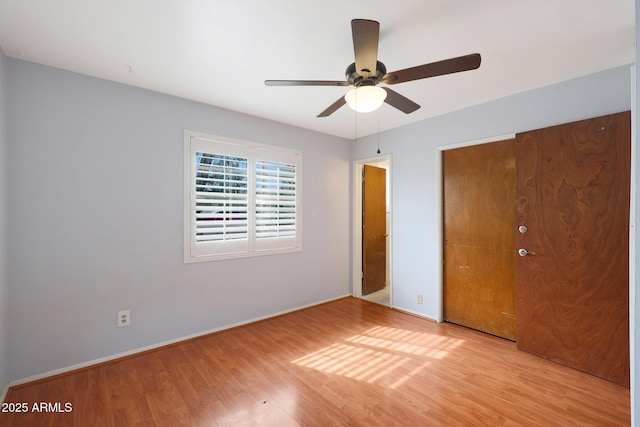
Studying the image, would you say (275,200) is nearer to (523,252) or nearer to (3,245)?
(3,245)

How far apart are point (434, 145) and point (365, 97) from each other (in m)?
1.96

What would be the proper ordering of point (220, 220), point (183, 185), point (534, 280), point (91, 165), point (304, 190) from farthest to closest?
point (304, 190) → point (220, 220) → point (183, 185) → point (534, 280) → point (91, 165)

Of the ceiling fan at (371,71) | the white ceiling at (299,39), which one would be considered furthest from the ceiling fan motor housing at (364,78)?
the white ceiling at (299,39)

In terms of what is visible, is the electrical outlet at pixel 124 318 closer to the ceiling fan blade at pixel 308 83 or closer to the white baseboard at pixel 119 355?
the white baseboard at pixel 119 355

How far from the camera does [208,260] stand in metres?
3.00

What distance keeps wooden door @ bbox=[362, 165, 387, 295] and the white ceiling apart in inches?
78.5

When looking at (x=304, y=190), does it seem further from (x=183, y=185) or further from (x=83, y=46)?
(x=83, y=46)

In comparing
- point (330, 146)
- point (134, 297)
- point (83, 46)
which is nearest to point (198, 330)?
point (134, 297)

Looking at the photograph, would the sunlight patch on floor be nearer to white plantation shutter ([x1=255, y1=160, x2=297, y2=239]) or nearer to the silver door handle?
the silver door handle

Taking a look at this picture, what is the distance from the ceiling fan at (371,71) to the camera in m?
1.46

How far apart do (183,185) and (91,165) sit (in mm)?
724

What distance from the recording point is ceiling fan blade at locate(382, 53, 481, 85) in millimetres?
1517

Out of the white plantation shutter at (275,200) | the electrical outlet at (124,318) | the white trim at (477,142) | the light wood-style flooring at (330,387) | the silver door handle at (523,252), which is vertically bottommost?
the light wood-style flooring at (330,387)

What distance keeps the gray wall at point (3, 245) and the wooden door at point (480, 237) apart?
3940 millimetres
